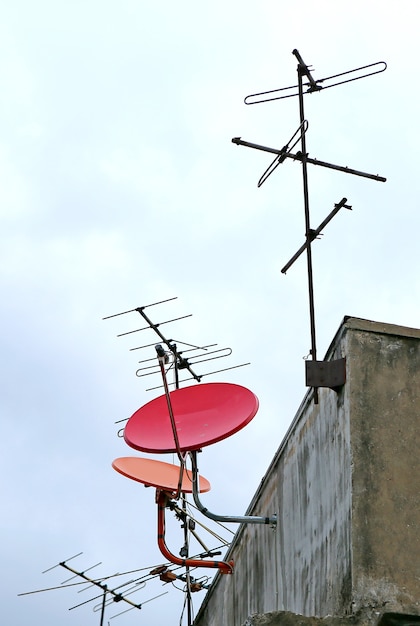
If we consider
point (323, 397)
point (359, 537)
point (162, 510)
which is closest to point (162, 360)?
point (323, 397)

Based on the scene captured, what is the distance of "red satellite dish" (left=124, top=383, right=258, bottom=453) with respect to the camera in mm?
14461

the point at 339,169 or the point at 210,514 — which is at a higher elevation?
the point at 339,169

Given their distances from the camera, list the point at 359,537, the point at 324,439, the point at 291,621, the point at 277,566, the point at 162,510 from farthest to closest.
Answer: the point at 162,510 → the point at 277,566 → the point at 324,439 → the point at 359,537 → the point at 291,621

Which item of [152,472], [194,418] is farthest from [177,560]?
[194,418]

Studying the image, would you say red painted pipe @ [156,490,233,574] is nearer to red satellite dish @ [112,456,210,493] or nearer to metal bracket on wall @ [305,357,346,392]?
red satellite dish @ [112,456,210,493]

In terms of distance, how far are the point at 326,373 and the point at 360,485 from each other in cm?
119

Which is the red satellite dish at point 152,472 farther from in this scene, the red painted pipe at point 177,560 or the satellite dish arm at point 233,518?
the satellite dish arm at point 233,518

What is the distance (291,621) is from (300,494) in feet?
9.60

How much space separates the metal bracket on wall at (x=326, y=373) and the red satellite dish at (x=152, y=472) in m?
5.69

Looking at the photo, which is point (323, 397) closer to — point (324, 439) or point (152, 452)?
point (324, 439)

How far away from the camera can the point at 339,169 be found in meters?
13.1

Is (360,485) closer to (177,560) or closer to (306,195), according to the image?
(306,195)

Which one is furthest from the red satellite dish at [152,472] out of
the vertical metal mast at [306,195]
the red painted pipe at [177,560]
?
the vertical metal mast at [306,195]

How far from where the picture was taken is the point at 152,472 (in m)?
17.8
